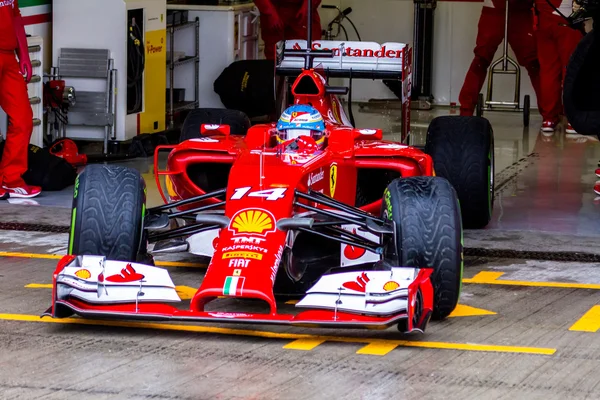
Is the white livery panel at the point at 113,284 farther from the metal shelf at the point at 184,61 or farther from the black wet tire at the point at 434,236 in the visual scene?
the metal shelf at the point at 184,61

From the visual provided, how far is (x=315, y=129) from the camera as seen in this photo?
7055 millimetres

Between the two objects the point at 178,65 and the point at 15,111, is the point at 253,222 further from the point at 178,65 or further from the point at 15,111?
the point at 178,65

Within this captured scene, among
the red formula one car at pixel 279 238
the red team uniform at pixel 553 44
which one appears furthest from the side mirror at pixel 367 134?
the red team uniform at pixel 553 44

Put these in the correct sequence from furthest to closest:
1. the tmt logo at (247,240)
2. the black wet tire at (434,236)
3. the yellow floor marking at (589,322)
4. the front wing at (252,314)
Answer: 1. the yellow floor marking at (589,322)
2. the black wet tire at (434,236)
3. the tmt logo at (247,240)
4. the front wing at (252,314)

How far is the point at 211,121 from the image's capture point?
28.7 feet

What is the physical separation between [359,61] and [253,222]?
3751 millimetres

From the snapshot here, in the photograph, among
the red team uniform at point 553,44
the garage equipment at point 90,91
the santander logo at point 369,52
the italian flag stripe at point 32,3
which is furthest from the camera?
the red team uniform at point 553,44

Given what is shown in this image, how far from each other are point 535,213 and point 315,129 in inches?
120

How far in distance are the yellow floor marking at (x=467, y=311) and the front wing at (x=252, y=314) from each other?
69 cm

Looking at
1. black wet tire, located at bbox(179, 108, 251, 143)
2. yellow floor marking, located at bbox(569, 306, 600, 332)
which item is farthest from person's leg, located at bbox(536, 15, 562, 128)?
yellow floor marking, located at bbox(569, 306, 600, 332)

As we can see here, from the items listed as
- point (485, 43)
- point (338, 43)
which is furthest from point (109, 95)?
point (485, 43)

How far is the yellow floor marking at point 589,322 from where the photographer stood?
20.3 ft

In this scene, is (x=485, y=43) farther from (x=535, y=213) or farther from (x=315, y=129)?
(x=315, y=129)

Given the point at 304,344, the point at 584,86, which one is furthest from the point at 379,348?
the point at 584,86
